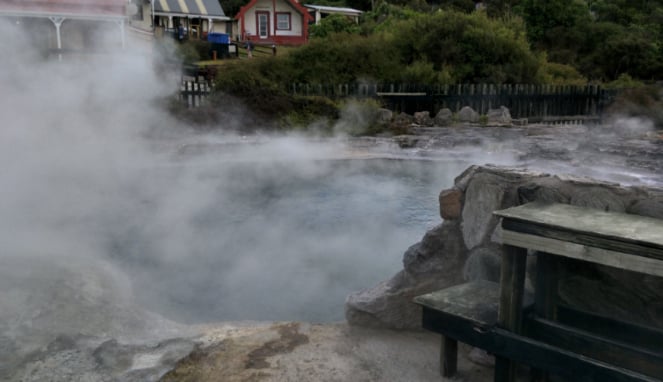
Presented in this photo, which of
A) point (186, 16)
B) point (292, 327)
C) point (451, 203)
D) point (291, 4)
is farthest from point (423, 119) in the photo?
point (291, 4)

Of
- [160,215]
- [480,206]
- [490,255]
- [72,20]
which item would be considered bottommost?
[160,215]

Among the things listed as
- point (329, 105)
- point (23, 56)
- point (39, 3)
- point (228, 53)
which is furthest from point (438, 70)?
point (228, 53)

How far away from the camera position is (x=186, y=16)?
30.3m

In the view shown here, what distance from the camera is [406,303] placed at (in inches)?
137

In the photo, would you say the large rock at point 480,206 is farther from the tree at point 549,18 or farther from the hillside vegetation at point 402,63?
the tree at point 549,18

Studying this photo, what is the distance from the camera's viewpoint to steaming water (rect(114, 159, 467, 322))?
4.06 m

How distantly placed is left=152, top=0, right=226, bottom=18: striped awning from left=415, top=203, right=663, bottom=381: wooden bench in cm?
2801

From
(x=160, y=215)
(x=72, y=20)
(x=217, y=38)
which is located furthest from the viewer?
(x=217, y=38)

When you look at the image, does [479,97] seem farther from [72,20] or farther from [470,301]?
[470,301]

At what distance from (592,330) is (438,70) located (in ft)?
46.6

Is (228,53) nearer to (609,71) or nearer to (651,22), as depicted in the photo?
(609,71)

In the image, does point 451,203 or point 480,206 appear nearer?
point 480,206

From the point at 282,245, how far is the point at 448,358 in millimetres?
2213

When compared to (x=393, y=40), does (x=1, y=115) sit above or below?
below
